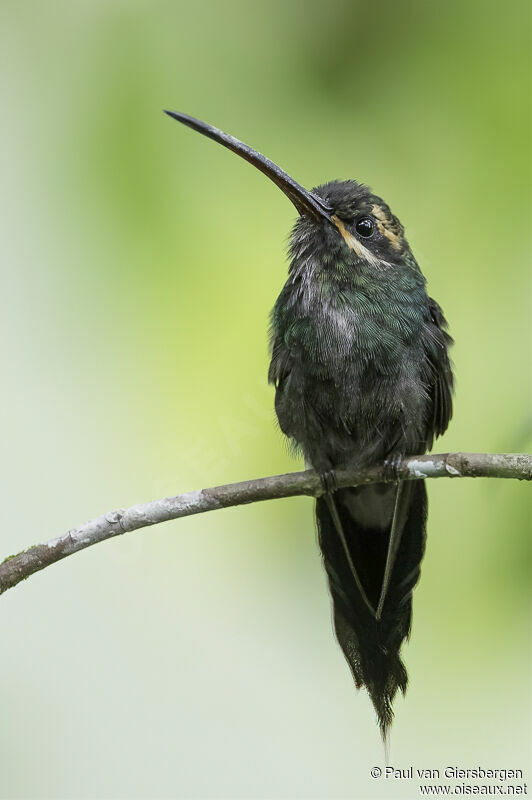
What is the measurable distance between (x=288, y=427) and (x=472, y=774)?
202 centimetres

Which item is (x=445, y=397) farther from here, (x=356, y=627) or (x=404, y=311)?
(x=356, y=627)

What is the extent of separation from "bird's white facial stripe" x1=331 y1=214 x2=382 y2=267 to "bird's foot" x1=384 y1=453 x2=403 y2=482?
0.88m

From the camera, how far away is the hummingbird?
3639 mm

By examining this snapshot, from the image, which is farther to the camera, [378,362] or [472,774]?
[472,774]

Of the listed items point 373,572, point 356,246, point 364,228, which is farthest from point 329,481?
point 364,228

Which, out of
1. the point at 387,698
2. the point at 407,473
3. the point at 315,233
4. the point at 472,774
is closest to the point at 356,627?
the point at 387,698

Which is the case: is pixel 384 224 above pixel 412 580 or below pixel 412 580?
above

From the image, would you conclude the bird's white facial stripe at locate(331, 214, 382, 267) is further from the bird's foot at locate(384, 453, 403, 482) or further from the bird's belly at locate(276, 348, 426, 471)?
the bird's foot at locate(384, 453, 403, 482)

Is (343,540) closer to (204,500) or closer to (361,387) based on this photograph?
(361,387)

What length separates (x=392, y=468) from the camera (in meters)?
3.59

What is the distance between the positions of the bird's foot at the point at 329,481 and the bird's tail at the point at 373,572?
20 centimetres

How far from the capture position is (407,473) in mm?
3520

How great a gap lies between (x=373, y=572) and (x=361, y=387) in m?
0.91

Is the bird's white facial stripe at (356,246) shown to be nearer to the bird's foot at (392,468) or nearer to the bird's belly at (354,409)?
the bird's belly at (354,409)
